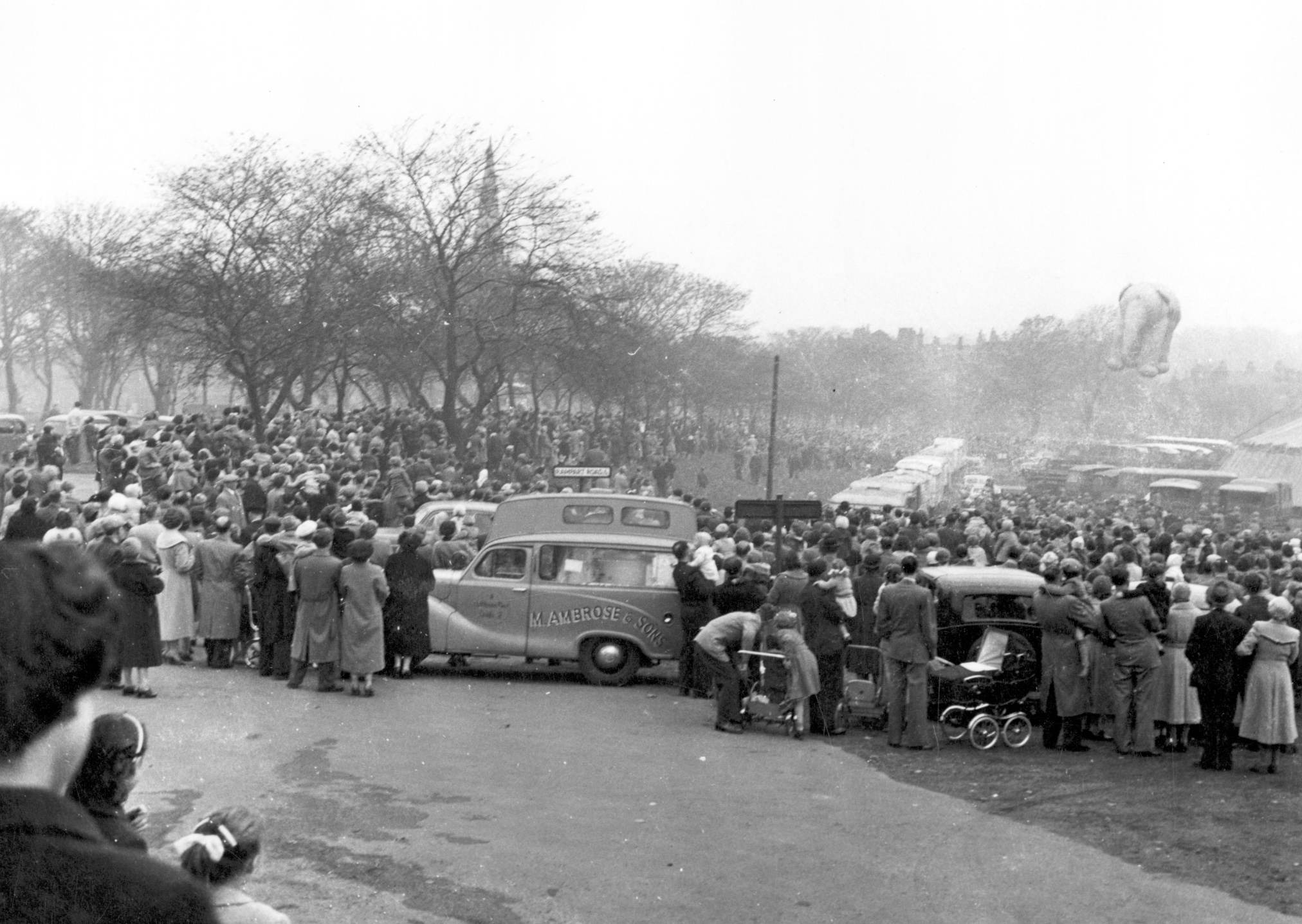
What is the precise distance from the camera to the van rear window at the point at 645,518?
18891 millimetres

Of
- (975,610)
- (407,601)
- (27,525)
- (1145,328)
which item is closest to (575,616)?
(407,601)

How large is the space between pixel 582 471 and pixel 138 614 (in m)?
9.00

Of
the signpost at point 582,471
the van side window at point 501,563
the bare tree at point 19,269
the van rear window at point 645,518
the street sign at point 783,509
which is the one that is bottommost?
the van side window at point 501,563

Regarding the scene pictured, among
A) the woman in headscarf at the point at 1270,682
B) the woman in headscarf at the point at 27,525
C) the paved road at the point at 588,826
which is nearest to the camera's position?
the paved road at the point at 588,826

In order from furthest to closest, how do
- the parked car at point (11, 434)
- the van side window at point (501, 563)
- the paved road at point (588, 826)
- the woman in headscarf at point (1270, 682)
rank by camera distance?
the parked car at point (11, 434) < the van side window at point (501, 563) < the woman in headscarf at point (1270, 682) < the paved road at point (588, 826)

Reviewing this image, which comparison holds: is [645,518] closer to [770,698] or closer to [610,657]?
[610,657]

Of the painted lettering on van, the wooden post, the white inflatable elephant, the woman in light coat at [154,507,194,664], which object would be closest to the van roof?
the wooden post

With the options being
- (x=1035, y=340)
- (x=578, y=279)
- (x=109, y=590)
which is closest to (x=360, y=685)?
(x=109, y=590)

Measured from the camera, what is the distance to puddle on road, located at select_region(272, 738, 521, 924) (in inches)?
311

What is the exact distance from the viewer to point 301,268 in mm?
42750

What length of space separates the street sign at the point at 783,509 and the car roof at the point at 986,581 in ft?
7.29

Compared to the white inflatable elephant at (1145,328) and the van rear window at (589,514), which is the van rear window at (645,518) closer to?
the van rear window at (589,514)

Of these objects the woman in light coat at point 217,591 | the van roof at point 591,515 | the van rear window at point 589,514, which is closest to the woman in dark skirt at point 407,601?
the woman in light coat at point 217,591

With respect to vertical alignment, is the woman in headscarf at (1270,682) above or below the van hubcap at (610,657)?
above
